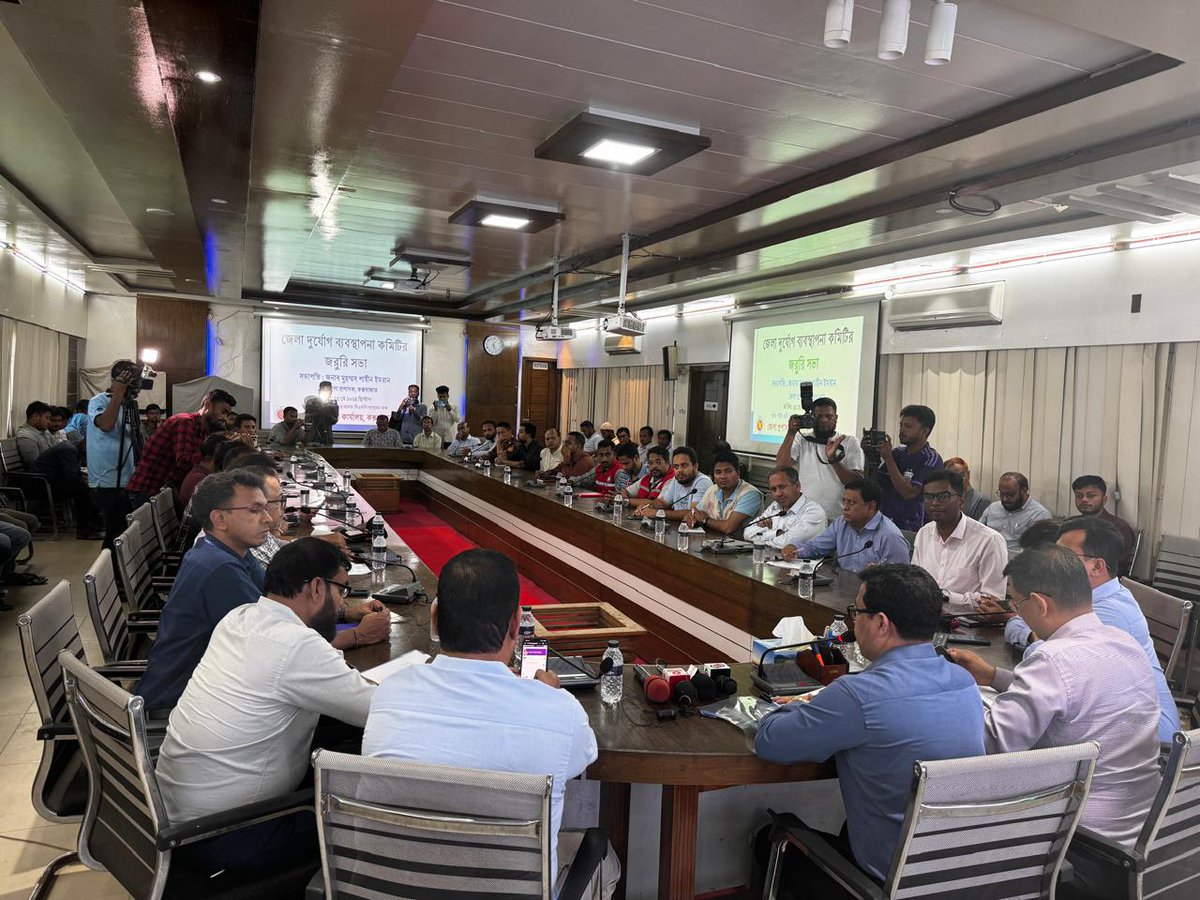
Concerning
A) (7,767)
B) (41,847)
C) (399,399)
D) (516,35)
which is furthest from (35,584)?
(399,399)

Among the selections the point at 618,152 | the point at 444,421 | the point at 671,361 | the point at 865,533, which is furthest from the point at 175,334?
the point at 865,533

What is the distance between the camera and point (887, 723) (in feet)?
5.18

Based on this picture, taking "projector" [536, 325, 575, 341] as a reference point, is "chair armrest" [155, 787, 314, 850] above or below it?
below

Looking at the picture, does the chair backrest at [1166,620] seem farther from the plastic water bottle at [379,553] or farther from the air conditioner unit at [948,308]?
the air conditioner unit at [948,308]

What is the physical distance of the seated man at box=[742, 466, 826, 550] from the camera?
13.7 ft

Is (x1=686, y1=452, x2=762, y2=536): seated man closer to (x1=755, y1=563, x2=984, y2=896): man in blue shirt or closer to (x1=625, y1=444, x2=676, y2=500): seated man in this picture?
(x1=625, y1=444, x2=676, y2=500): seated man

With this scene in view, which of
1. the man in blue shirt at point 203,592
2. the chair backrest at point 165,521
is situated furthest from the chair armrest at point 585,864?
the chair backrest at point 165,521

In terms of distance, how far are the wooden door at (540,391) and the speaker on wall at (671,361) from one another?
3190mm

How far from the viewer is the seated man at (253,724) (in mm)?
1569

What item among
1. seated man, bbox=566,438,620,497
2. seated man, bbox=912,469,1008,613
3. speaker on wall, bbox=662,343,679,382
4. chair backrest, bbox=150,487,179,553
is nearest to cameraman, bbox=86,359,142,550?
chair backrest, bbox=150,487,179,553

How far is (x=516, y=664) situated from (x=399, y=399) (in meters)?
10.2

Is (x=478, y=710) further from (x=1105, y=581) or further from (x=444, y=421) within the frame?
(x=444, y=421)

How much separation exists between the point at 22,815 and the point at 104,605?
827 mm

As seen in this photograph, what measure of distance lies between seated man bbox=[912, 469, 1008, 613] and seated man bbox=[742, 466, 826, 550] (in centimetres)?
82
